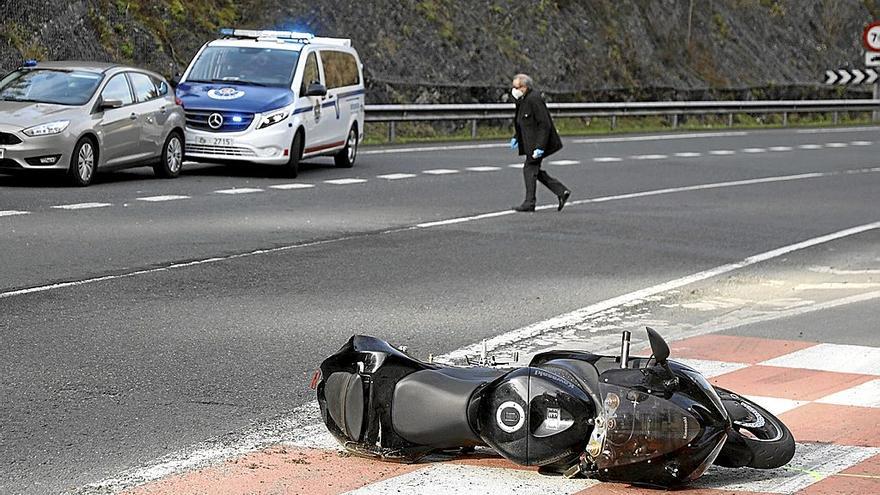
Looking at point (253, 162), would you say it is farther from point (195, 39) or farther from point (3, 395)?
point (3, 395)

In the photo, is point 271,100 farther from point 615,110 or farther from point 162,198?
point 615,110

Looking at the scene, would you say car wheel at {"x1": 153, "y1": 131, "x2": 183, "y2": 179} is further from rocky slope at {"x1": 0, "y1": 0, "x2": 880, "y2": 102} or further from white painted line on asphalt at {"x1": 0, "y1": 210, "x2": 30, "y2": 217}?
rocky slope at {"x1": 0, "y1": 0, "x2": 880, "y2": 102}

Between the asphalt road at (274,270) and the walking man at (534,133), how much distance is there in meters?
0.58

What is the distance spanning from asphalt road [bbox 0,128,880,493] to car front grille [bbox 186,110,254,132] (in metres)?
0.67

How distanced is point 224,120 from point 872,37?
36.2 meters

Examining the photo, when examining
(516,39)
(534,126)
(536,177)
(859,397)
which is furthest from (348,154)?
(516,39)

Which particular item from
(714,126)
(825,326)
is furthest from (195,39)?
(825,326)

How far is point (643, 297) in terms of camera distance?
1170 cm

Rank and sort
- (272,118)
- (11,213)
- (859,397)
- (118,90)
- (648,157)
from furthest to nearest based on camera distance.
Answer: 1. (648,157)
2. (272,118)
3. (118,90)
4. (11,213)
5. (859,397)

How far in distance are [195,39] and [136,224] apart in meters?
18.5

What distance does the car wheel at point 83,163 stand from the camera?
63.7 feet

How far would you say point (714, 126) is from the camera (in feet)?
144

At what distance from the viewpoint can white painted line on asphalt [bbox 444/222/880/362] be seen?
8.95 metres

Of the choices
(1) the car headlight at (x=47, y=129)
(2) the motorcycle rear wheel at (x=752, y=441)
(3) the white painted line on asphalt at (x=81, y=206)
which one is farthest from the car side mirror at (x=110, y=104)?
(2) the motorcycle rear wheel at (x=752, y=441)
